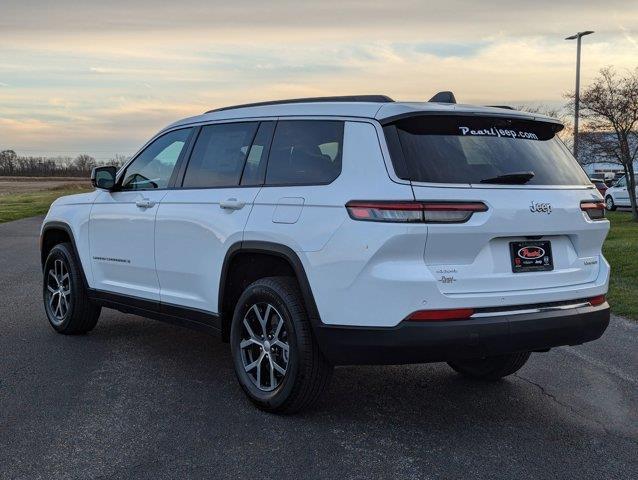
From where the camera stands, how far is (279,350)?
15.6ft

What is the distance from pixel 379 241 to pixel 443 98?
126 cm

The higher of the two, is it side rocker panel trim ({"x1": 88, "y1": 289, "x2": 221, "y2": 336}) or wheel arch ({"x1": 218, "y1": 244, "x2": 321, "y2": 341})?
wheel arch ({"x1": 218, "y1": 244, "x2": 321, "y2": 341})

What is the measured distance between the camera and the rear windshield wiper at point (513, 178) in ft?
14.0

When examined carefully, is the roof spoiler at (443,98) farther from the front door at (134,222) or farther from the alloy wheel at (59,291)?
the alloy wheel at (59,291)

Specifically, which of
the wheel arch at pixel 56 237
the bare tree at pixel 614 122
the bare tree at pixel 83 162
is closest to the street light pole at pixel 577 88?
the bare tree at pixel 614 122

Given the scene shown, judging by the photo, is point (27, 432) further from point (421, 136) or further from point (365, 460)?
point (421, 136)

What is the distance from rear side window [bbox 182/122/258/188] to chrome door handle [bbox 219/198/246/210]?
156mm

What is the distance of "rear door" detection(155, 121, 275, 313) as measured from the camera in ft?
16.5

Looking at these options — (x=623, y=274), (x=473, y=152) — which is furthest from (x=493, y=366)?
(x=623, y=274)

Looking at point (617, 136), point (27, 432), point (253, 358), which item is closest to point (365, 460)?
point (253, 358)

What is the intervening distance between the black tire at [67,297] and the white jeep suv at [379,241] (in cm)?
163

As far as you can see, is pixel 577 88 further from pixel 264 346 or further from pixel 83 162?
pixel 83 162

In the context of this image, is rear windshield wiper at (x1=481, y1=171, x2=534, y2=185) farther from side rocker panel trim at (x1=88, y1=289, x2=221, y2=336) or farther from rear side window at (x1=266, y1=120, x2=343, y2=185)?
side rocker panel trim at (x1=88, y1=289, x2=221, y2=336)

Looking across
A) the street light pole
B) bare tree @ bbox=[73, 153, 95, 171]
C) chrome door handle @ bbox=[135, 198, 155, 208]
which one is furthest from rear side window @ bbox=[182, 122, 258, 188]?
bare tree @ bbox=[73, 153, 95, 171]
